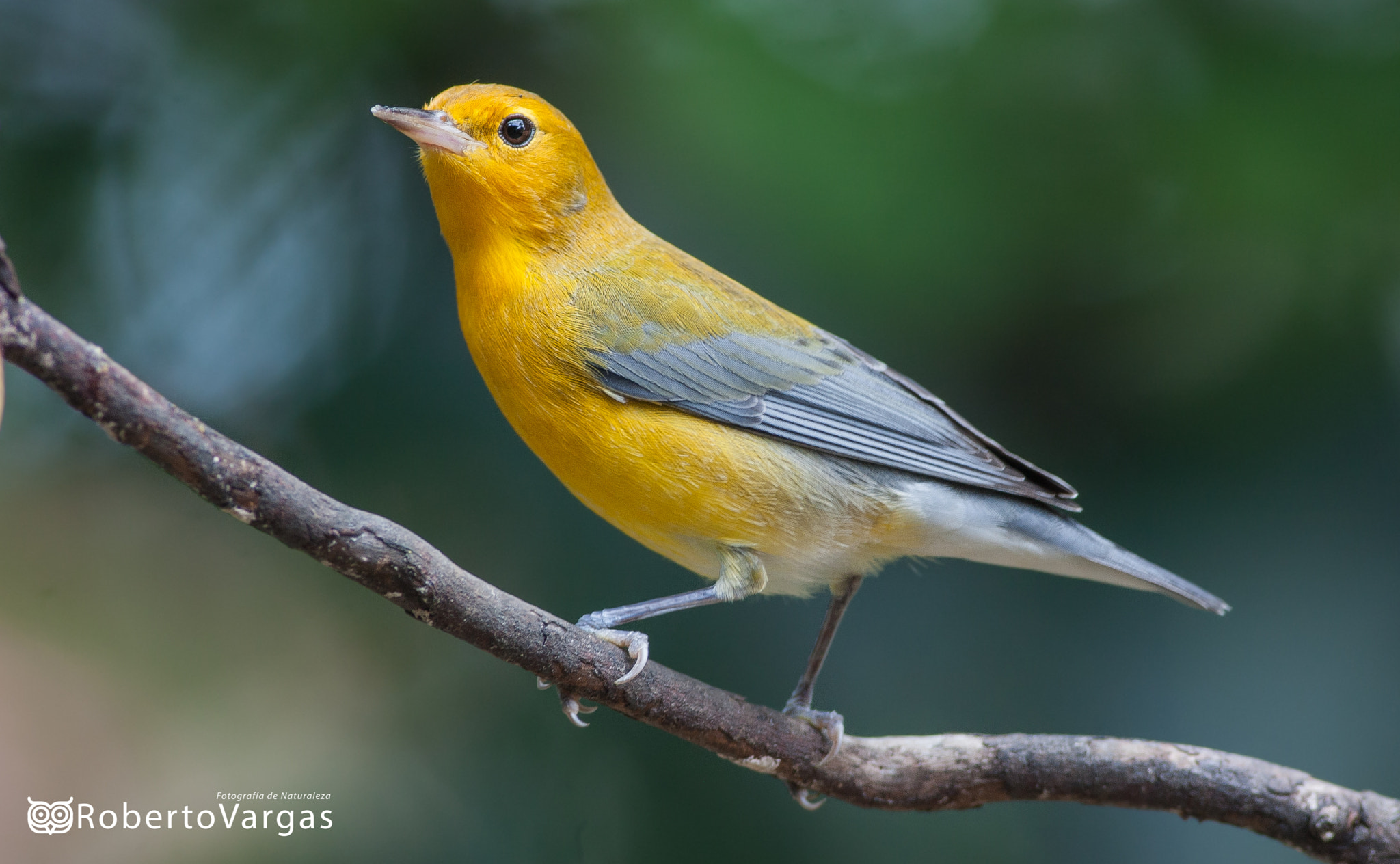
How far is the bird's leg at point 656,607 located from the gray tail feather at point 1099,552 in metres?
0.94

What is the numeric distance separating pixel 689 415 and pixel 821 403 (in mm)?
521

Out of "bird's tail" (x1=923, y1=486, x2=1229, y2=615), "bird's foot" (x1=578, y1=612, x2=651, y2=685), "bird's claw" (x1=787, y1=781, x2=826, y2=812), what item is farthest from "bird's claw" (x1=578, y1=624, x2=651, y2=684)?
"bird's tail" (x1=923, y1=486, x2=1229, y2=615)

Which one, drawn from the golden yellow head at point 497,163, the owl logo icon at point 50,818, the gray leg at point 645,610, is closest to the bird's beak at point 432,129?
the golden yellow head at point 497,163

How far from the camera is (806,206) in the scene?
4699 mm

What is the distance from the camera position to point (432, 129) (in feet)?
10.3

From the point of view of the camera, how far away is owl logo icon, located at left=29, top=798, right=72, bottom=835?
3.67m

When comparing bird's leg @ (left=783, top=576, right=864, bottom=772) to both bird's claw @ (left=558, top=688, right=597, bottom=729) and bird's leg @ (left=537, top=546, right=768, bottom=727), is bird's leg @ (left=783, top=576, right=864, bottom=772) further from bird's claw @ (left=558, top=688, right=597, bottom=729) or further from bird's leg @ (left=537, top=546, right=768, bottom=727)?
bird's claw @ (left=558, top=688, right=597, bottom=729)

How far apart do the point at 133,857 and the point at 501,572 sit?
1.70 m

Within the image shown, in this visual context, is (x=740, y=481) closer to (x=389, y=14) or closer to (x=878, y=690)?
(x=878, y=690)

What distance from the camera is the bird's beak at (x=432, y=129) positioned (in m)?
3.06

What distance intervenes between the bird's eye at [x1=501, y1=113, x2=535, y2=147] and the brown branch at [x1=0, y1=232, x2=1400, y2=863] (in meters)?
1.54

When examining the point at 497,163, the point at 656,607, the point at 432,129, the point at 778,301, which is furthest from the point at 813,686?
the point at 432,129

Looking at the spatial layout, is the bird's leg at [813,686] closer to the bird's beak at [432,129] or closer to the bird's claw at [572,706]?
the bird's claw at [572,706]

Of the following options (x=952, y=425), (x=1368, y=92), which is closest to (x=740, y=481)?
(x=952, y=425)
